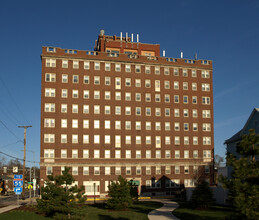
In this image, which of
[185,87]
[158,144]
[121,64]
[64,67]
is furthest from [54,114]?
[185,87]

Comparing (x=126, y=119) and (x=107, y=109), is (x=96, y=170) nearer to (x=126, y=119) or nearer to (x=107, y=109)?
(x=126, y=119)

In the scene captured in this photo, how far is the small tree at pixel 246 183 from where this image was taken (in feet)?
67.7

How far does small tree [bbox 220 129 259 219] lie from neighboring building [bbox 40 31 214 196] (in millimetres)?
53844

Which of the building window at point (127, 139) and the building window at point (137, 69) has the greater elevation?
the building window at point (137, 69)

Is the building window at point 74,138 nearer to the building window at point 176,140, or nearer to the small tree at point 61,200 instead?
the building window at point 176,140

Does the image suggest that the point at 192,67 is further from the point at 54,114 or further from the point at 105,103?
the point at 54,114

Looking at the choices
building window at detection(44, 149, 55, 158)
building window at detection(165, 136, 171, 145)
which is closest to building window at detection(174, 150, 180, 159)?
building window at detection(165, 136, 171, 145)

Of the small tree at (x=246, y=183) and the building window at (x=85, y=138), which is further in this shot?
the building window at (x=85, y=138)

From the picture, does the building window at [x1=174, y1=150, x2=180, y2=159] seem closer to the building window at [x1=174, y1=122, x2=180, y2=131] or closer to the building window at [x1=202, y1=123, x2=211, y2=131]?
the building window at [x1=174, y1=122, x2=180, y2=131]

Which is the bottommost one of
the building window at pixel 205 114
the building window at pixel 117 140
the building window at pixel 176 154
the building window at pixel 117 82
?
the building window at pixel 176 154

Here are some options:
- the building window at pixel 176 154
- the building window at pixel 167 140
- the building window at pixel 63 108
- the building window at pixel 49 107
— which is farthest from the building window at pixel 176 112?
the building window at pixel 49 107

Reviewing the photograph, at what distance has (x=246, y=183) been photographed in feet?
71.1

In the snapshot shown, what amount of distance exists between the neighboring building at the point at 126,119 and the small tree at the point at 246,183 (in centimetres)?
5384

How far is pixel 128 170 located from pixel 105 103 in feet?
51.9
